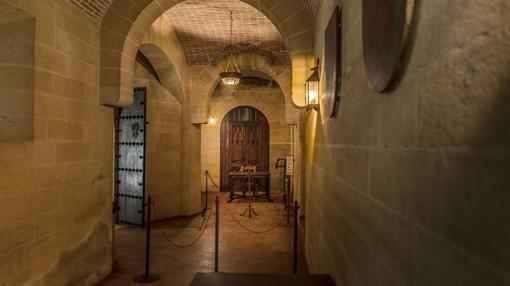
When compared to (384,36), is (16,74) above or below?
above

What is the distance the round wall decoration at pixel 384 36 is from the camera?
3.27 ft

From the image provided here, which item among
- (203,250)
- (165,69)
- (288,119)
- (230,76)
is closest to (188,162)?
(165,69)

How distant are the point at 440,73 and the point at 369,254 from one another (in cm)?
87

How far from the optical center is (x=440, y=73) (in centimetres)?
83

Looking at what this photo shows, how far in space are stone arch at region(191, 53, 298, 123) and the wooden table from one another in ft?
7.52

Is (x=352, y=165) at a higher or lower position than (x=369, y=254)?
higher

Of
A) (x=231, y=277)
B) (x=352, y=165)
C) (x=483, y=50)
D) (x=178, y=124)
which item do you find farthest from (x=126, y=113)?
(x=483, y=50)

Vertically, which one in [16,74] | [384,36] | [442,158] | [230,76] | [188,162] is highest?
[230,76]

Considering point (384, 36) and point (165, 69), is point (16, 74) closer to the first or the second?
point (384, 36)

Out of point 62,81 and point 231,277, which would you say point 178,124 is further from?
point 231,277

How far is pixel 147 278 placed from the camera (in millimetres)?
4191

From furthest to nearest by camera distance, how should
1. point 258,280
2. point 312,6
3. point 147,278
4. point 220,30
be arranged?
point 220,30 < point 147,278 < point 312,6 < point 258,280

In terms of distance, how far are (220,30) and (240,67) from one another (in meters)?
1.38

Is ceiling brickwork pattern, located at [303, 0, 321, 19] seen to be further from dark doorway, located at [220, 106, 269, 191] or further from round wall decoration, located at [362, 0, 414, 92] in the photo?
dark doorway, located at [220, 106, 269, 191]
